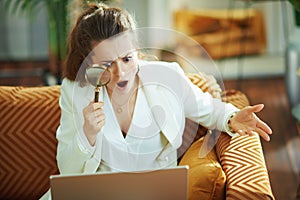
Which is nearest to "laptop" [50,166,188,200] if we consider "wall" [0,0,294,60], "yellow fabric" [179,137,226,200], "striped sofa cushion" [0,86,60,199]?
"yellow fabric" [179,137,226,200]

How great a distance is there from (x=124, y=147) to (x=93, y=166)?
0.10 m

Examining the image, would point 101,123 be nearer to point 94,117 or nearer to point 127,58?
point 94,117

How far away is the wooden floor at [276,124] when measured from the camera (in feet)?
9.08

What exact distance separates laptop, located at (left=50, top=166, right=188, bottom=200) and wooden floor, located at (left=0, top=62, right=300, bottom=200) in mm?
1252

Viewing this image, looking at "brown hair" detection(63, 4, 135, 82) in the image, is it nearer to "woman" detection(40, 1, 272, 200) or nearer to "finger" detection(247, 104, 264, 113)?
"woman" detection(40, 1, 272, 200)

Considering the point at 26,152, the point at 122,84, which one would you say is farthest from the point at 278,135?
the point at 122,84

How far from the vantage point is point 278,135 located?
Answer: 10.6ft

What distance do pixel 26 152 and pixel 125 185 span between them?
61cm

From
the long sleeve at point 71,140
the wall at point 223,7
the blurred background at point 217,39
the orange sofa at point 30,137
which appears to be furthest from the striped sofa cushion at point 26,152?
the wall at point 223,7

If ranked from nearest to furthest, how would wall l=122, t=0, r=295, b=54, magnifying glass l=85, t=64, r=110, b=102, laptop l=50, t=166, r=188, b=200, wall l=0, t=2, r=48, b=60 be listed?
laptop l=50, t=166, r=188, b=200 → magnifying glass l=85, t=64, r=110, b=102 → wall l=122, t=0, r=295, b=54 → wall l=0, t=2, r=48, b=60

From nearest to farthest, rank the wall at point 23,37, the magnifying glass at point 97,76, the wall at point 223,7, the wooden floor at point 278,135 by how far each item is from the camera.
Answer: the magnifying glass at point 97,76
the wooden floor at point 278,135
the wall at point 223,7
the wall at point 23,37

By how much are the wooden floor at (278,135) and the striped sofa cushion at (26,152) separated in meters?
1.11

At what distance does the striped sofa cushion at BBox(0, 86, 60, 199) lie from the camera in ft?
6.35

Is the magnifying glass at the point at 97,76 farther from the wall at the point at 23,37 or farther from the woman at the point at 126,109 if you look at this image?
the wall at the point at 23,37
